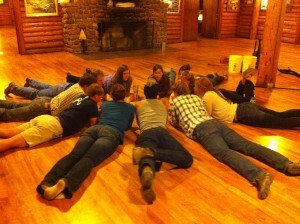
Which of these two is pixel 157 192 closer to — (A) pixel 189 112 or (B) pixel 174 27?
(A) pixel 189 112

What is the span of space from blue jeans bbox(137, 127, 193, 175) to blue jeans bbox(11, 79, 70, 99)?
199 centimetres

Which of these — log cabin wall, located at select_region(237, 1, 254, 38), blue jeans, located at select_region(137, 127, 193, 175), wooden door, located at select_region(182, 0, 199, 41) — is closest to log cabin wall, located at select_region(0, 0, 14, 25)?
wooden door, located at select_region(182, 0, 199, 41)

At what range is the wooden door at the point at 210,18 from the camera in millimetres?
12852

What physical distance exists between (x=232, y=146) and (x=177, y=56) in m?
6.02

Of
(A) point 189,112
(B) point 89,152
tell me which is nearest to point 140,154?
(B) point 89,152

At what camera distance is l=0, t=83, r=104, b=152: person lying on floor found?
324 cm

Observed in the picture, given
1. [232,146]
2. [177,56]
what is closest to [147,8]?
[177,56]

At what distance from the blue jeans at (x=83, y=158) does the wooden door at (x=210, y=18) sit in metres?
11.1

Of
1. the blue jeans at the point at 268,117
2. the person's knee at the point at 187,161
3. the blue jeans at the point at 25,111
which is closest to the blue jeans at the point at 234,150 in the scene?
the person's knee at the point at 187,161

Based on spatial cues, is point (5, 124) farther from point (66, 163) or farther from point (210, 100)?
point (210, 100)

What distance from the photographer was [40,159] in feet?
10.1

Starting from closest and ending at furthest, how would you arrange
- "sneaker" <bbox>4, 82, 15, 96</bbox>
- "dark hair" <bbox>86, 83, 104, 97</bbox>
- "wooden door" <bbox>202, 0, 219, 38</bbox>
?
1. "dark hair" <bbox>86, 83, 104, 97</bbox>
2. "sneaker" <bbox>4, 82, 15, 96</bbox>
3. "wooden door" <bbox>202, 0, 219, 38</bbox>

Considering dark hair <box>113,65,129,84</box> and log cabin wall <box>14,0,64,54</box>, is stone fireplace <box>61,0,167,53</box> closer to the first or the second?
log cabin wall <box>14,0,64,54</box>

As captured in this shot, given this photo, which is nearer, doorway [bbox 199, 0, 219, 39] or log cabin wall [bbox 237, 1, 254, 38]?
doorway [bbox 199, 0, 219, 39]
